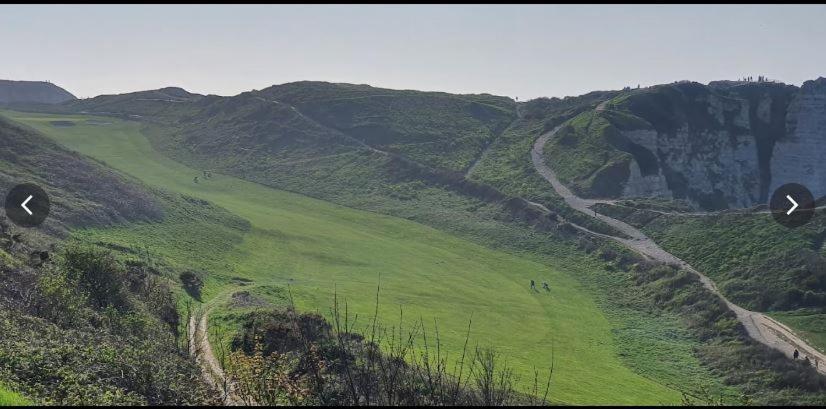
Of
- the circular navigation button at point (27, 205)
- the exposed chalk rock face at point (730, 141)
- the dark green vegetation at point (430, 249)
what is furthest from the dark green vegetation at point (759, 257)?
the circular navigation button at point (27, 205)

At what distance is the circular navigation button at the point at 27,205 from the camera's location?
4910cm

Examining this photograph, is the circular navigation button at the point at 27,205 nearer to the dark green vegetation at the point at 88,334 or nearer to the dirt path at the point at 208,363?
the dark green vegetation at the point at 88,334

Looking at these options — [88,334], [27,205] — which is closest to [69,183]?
[27,205]

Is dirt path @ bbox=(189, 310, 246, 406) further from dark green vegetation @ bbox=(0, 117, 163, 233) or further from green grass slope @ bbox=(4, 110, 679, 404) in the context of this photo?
dark green vegetation @ bbox=(0, 117, 163, 233)

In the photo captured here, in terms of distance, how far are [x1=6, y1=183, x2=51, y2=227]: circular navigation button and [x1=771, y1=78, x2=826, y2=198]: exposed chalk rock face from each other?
13934cm

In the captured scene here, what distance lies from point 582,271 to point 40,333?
52.4 metres

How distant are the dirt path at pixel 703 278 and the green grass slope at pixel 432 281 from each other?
9123mm

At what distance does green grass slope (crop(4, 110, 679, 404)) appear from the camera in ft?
129

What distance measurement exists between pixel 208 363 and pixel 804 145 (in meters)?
152

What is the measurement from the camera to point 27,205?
2099 inches

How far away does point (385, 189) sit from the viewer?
10081 centimetres

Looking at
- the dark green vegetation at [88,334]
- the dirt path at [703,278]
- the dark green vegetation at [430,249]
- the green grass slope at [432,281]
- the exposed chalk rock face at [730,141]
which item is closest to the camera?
the dark green vegetation at [88,334]

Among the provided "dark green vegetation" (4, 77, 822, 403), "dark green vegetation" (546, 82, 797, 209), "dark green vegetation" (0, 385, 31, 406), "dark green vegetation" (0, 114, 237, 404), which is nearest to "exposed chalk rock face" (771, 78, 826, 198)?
"dark green vegetation" (546, 82, 797, 209)

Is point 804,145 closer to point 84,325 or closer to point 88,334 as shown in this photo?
point 84,325
